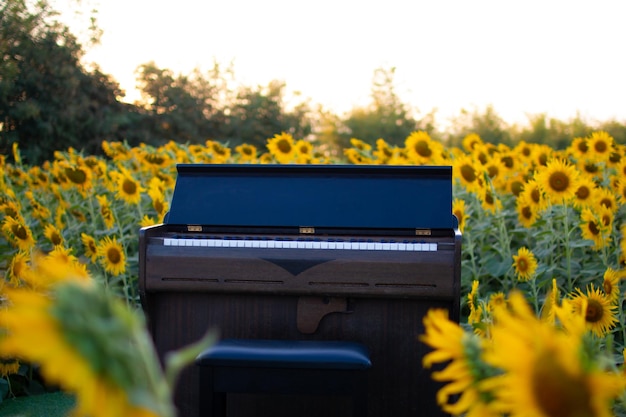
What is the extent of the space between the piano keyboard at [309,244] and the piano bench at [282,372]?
54 cm

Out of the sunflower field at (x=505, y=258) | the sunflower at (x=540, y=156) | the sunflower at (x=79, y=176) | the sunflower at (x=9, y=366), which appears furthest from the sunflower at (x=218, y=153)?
the sunflower at (x=9, y=366)

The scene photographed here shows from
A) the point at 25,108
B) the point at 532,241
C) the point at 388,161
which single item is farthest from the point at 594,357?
the point at 25,108

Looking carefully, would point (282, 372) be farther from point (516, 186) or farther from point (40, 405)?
point (516, 186)

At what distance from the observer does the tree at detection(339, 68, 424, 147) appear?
17.6 m

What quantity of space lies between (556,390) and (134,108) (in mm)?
20416

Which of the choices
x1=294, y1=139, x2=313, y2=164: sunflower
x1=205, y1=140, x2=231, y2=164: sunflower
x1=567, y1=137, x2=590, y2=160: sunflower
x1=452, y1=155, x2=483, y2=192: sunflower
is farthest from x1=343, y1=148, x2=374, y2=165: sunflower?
x1=452, y1=155, x2=483, y2=192: sunflower

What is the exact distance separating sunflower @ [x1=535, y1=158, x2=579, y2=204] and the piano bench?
172 centimetres

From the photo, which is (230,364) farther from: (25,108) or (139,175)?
(25,108)

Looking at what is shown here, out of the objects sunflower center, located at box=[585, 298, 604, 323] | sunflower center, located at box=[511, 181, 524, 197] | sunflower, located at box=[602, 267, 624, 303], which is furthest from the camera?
sunflower center, located at box=[511, 181, 524, 197]

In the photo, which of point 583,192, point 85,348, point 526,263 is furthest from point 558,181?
point 85,348

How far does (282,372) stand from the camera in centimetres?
→ 254

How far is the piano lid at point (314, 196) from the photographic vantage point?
3.26 meters

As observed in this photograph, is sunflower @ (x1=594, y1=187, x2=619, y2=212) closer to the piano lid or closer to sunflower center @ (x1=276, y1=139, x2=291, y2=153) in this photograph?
the piano lid

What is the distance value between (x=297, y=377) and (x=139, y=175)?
500 centimetres
